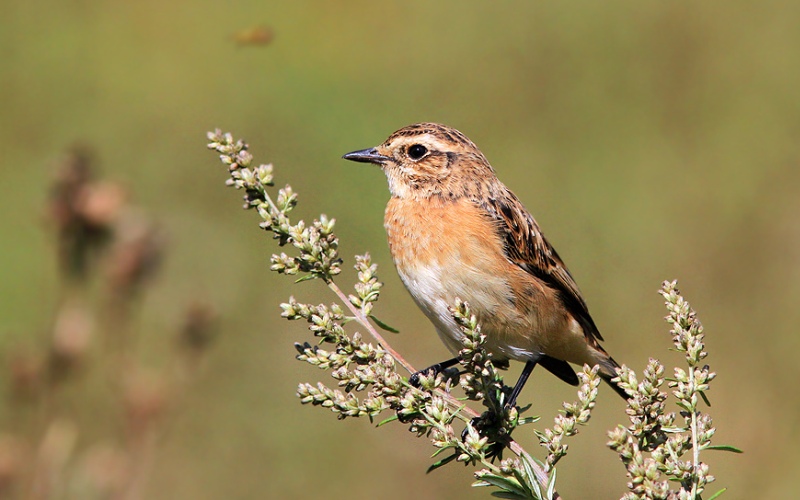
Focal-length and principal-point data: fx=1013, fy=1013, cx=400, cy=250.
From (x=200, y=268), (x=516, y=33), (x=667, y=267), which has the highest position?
(x=516, y=33)

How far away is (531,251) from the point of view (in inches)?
206

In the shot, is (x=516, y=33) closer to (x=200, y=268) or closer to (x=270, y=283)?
(x=270, y=283)

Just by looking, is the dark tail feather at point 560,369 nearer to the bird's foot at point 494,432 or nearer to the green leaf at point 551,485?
the bird's foot at point 494,432

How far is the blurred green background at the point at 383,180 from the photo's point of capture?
7445 millimetres

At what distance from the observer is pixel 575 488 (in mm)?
6984

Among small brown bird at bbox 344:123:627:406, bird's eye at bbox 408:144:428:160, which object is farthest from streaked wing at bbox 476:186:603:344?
bird's eye at bbox 408:144:428:160

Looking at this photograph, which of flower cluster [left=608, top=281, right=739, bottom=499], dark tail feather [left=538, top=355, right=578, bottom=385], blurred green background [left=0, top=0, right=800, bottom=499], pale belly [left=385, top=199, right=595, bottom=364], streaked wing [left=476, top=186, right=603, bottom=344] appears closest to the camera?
flower cluster [left=608, top=281, right=739, bottom=499]

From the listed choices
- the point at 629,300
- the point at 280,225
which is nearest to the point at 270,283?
the point at 629,300

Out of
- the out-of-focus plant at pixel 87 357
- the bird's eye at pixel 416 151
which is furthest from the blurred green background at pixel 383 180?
the bird's eye at pixel 416 151

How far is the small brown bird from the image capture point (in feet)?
15.5

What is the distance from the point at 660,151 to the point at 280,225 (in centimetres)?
820

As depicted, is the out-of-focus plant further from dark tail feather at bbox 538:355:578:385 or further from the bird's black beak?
dark tail feather at bbox 538:355:578:385

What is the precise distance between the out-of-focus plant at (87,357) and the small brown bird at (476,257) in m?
1.06

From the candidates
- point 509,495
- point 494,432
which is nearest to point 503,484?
point 509,495
